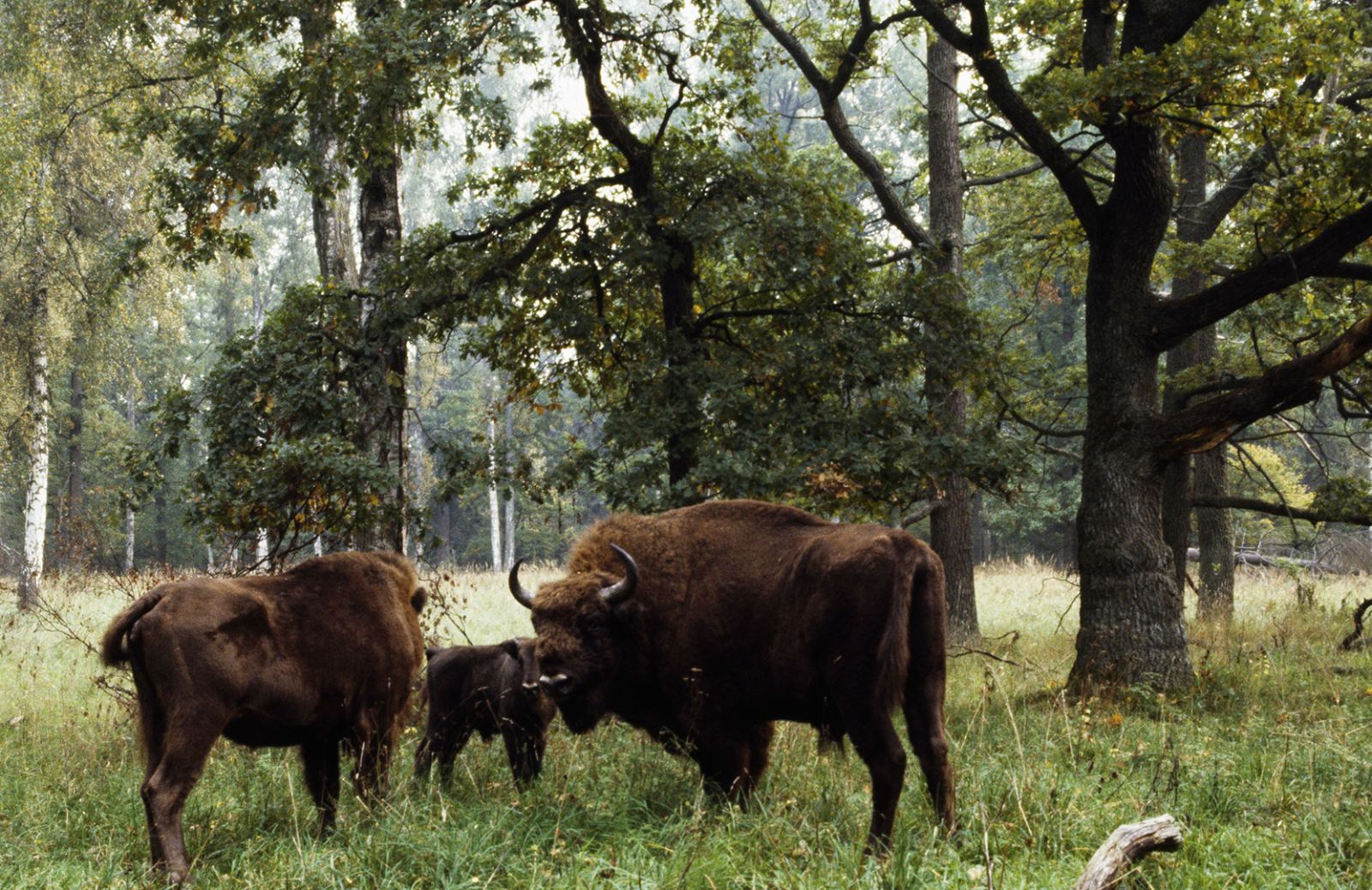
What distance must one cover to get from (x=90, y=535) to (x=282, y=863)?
13.0 meters

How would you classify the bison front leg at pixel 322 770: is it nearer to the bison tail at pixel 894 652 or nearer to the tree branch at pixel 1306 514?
the bison tail at pixel 894 652

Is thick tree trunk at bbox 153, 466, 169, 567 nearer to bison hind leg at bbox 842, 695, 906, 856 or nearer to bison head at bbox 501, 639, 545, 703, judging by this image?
bison head at bbox 501, 639, 545, 703

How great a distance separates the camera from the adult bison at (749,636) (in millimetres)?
5359

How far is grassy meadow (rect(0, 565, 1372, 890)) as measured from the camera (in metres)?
4.49

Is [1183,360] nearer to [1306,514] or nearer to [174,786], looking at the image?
[1306,514]

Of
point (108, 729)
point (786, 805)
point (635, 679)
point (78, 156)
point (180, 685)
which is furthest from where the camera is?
point (78, 156)

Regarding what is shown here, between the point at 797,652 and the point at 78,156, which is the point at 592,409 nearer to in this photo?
the point at 797,652

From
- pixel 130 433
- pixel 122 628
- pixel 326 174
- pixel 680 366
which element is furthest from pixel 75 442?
pixel 122 628

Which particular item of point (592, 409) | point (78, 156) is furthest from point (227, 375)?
point (78, 156)

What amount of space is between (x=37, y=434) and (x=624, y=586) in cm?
1694

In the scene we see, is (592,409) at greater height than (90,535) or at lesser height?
greater

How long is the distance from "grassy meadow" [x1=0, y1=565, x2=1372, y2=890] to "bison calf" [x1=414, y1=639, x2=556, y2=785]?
0.66 feet

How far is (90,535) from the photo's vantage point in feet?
51.9

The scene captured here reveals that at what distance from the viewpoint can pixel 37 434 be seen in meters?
19.2
